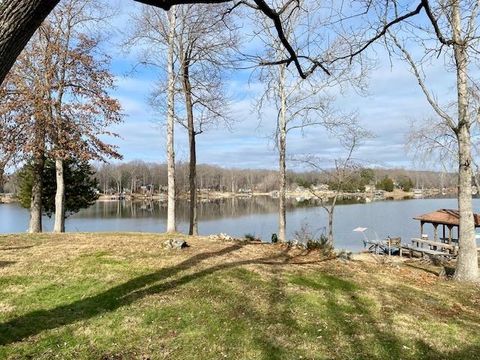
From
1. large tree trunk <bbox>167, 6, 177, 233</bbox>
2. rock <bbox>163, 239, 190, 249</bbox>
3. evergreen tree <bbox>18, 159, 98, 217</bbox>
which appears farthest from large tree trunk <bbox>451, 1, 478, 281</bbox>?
evergreen tree <bbox>18, 159, 98, 217</bbox>

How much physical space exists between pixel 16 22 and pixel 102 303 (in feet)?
13.6

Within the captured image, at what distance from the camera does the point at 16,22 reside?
8.54ft

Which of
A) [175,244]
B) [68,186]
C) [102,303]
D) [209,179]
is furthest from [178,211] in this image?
[209,179]

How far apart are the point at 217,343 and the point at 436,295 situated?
442cm

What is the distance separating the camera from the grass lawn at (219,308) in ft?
15.0

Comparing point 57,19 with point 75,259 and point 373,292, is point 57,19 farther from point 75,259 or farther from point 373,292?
point 373,292

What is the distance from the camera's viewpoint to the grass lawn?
4574mm

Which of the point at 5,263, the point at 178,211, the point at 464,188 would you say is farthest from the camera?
the point at 178,211

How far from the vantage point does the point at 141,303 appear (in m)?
5.81

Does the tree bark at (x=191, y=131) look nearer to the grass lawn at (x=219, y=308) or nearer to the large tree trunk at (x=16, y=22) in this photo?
the grass lawn at (x=219, y=308)

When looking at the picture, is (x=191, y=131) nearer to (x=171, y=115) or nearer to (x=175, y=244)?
(x=171, y=115)

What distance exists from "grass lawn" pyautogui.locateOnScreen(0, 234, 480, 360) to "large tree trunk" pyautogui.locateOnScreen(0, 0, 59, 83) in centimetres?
301

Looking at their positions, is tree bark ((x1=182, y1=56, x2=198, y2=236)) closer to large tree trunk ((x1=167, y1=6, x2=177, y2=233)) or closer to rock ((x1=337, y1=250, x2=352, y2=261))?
large tree trunk ((x1=167, y1=6, x2=177, y2=233))

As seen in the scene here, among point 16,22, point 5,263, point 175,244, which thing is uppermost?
point 16,22
